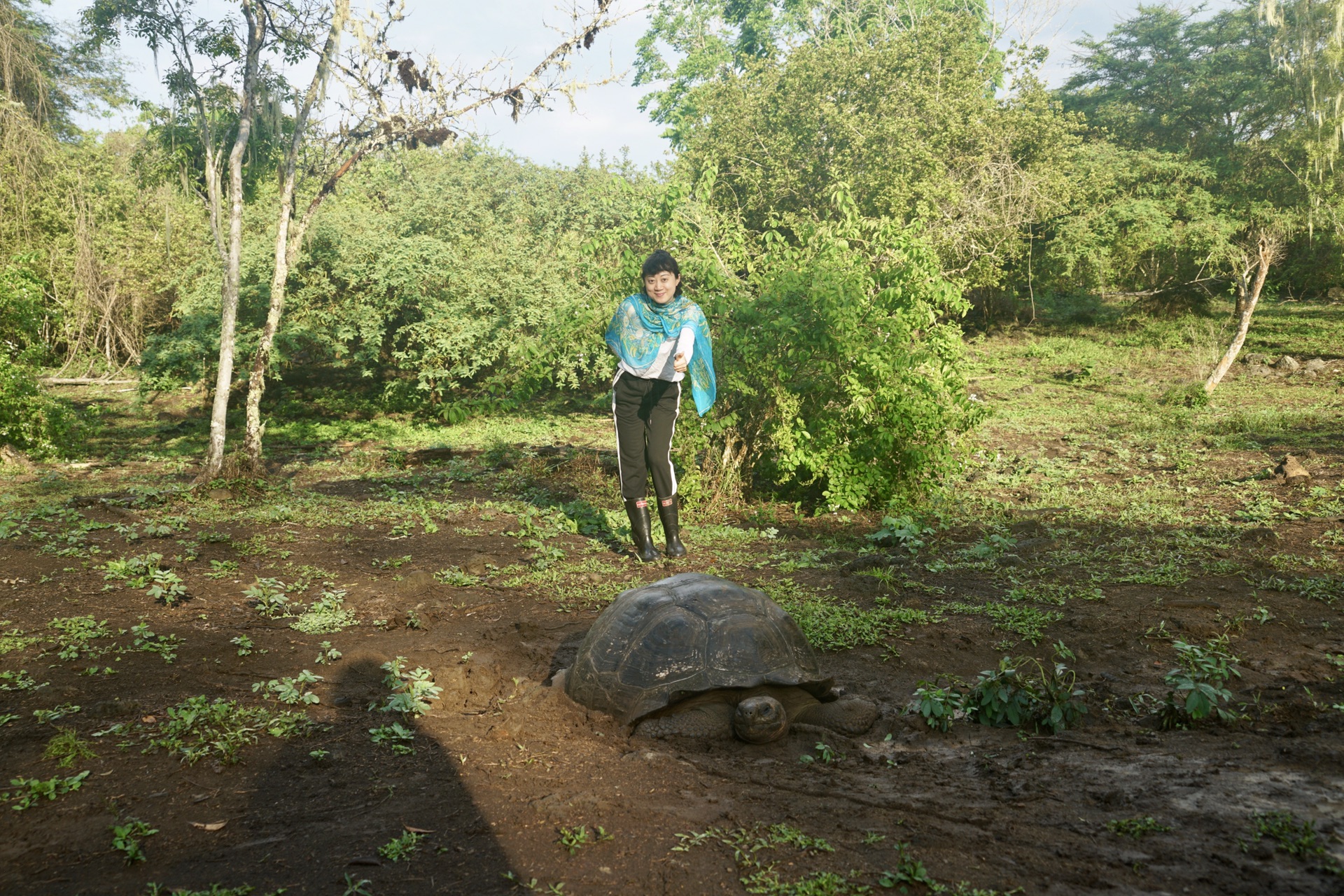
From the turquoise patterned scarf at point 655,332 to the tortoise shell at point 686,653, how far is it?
8.93 ft

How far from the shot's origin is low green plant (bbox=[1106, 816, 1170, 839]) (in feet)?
8.74

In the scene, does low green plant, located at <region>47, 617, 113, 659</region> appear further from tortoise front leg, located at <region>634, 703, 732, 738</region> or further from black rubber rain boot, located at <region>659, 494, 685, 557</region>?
black rubber rain boot, located at <region>659, 494, 685, 557</region>

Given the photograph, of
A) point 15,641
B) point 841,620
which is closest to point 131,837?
point 15,641

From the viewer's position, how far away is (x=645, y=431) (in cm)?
678

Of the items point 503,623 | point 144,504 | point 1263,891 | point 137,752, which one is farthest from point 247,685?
point 144,504

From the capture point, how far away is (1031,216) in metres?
17.5

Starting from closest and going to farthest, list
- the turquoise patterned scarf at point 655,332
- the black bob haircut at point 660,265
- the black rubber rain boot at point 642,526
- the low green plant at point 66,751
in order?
the low green plant at point 66,751 → the black bob haircut at point 660,265 → the turquoise patterned scarf at point 655,332 → the black rubber rain boot at point 642,526

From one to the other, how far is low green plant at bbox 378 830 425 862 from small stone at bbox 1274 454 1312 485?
8.22m

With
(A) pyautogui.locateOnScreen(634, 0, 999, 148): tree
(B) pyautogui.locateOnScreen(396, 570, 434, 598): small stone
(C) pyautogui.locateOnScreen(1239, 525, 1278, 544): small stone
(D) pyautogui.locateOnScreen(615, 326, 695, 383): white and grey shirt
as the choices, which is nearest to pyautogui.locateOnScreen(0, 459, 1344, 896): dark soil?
(B) pyautogui.locateOnScreen(396, 570, 434, 598): small stone

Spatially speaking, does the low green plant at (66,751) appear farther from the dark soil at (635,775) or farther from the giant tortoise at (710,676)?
the giant tortoise at (710,676)

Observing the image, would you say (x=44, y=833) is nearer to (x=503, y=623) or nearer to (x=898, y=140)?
(x=503, y=623)

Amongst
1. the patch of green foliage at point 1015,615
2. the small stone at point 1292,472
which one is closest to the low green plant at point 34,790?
the patch of green foliage at point 1015,615

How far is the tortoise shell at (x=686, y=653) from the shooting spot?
12.4 feet

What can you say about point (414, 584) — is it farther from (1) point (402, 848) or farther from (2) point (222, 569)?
(1) point (402, 848)
